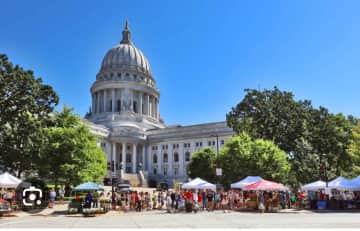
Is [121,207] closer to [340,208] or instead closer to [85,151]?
[85,151]

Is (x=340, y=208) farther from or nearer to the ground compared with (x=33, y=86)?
nearer to the ground

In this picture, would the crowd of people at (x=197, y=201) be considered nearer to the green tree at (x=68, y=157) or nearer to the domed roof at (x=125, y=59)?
the green tree at (x=68, y=157)

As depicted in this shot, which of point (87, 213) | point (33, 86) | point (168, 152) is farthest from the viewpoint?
point (168, 152)

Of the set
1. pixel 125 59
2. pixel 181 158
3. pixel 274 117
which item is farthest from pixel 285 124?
pixel 125 59

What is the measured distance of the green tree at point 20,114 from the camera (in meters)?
38.3

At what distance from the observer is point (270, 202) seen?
106 ft

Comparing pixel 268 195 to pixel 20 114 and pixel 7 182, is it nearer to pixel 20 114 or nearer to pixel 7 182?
pixel 7 182

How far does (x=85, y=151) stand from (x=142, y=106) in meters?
81.6

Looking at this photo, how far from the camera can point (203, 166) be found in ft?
219

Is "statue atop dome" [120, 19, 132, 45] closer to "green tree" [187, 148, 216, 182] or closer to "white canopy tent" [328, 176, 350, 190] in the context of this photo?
"green tree" [187, 148, 216, 182]

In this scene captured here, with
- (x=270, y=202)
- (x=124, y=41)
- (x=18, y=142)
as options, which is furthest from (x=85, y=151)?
(x=124, y=41)
